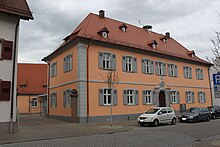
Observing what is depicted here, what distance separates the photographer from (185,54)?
36.6 metres

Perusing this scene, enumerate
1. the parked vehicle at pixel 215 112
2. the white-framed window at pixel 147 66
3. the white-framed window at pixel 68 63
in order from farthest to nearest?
1. the white-framed window at pixel 147 66
2. the parked vehicle at pixel 215 112
3. the white-framed window at pixel 68 63

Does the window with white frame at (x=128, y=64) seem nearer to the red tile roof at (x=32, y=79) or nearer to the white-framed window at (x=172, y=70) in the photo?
the white-framed window at (x=172, y=70)

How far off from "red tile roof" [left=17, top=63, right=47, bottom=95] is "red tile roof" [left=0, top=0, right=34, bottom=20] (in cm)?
3013

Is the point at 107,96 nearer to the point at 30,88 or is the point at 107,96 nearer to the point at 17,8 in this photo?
the point at 17,8

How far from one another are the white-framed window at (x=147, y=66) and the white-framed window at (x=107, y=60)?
464 centimetres

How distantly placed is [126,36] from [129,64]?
12.9 feet

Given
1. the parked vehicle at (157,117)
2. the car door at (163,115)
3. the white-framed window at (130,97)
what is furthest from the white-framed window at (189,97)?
the car door at (163,115)

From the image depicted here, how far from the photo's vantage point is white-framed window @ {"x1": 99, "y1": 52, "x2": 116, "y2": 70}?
2531cm

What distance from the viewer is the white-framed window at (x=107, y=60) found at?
2531cm

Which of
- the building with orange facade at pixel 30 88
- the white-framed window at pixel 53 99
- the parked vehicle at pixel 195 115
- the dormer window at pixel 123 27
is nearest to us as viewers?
the parked vehicle at pixel 195 115

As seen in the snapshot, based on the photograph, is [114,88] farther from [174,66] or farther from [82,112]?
[174,66]

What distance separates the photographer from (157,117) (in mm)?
20734

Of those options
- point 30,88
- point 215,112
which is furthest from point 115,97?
point 30,88

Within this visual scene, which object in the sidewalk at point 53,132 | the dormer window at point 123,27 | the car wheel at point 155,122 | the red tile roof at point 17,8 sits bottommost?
the sidewalk at point 53,132
